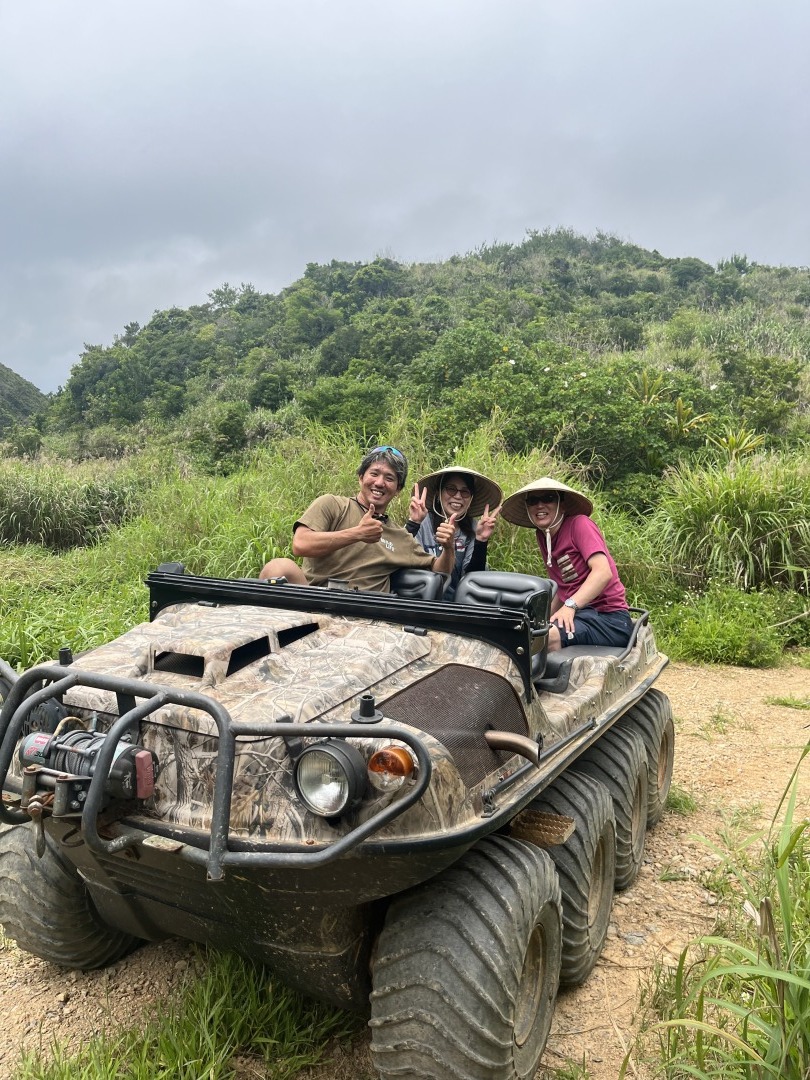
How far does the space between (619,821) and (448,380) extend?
13.4 metres

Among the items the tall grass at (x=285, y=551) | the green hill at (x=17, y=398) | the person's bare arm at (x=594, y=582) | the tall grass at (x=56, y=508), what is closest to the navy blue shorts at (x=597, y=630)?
the person's bare arm at (x=594, y=582)

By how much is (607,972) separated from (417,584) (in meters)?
1.90

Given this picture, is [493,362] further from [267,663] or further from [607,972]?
[267,663]

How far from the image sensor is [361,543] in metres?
4.51

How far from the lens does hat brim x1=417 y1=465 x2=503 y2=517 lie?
16.4ft

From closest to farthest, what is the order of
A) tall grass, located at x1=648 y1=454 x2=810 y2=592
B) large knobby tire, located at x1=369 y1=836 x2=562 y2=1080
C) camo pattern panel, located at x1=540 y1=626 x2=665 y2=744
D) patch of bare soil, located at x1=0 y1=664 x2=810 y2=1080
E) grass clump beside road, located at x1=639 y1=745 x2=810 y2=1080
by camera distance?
grass clump beside road, located at x1=639 y1=745 x2=810 y2=1080
large knobby tire, located at x1=369 y1=836 x2=562 y2=1080
patch of bare soil, located at x1=0 y1=664 x2=810 y2=1080
camo pattern panel, located at x1=540 y1=626 x2=665 y2=744
tall grass, located at x1=648 y1=454 x2=810 y2=592

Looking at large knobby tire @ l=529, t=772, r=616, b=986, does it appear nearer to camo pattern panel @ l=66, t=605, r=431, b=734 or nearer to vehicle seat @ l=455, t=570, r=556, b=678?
vehicle seat @ l=455, t=570, r=556, b=678

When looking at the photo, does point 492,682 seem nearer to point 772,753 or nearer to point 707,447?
point 772,753

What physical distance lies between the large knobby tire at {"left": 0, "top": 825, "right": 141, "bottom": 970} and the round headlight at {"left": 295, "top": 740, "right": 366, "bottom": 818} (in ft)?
3.98

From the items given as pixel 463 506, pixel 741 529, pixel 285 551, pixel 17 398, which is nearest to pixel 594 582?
pixel 463 506

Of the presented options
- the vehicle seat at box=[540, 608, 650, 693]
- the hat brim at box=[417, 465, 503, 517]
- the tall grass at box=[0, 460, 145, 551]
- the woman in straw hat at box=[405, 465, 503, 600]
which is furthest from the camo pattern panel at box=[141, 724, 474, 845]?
the tall grass at box=[0, 460, 145, 551]

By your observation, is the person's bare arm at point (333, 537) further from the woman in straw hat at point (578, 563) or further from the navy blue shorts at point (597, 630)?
the navy blue shorts at point (597, 630)

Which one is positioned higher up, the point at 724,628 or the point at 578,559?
the point at 578,559

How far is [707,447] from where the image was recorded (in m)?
13.0
